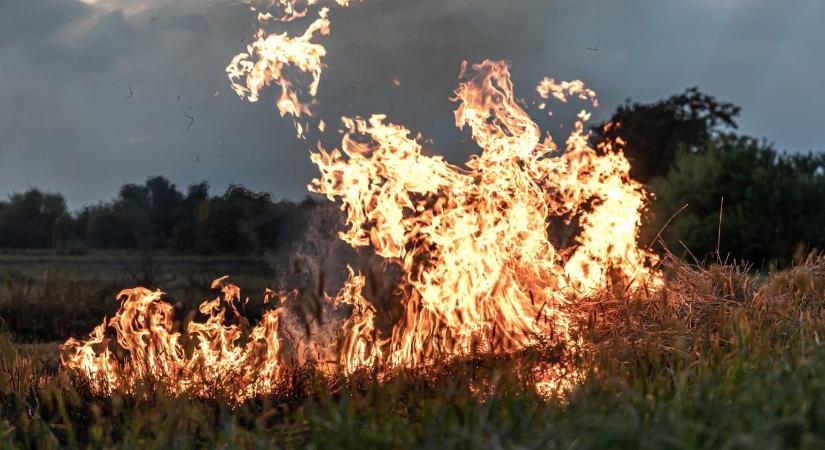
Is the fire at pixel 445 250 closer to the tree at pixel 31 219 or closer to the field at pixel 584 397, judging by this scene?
the field at pixel 584 397

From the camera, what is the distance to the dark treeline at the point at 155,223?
2028 cm

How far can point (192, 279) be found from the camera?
1952 centimetres

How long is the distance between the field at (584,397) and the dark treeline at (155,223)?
7558mm

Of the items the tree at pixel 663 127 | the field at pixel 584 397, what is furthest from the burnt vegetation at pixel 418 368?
the tree at pixel 663 127

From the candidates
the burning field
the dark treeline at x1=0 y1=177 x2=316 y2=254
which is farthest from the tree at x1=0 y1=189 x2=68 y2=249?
the burning field

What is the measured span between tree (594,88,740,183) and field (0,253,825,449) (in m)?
31.4

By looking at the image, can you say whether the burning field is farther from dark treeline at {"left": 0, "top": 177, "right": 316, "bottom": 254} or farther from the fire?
dark treeline at {"left": 0, "top": 177, "right": 316, "bottom": 254}

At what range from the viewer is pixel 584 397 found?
16.7ft

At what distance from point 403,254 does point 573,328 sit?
68.5 inches

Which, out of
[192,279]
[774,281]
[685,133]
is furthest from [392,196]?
[685,133]

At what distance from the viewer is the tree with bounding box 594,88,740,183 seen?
136 ft

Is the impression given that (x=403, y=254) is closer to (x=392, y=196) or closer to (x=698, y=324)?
(x=392, y=196)

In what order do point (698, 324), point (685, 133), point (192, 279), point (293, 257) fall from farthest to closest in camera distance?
point (685, 133)
point (192, 279)
point (293, 257)
point (698, 324)

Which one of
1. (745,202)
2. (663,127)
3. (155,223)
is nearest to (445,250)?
(155,223)
